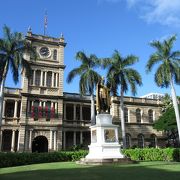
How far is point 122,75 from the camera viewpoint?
32031mm

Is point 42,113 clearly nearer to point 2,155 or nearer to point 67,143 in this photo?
point 67,143

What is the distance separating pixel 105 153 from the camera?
17.0 metres

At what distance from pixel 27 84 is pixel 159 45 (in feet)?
63.8

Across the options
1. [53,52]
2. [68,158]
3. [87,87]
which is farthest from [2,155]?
[53,52]

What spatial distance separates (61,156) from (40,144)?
57.5 ft

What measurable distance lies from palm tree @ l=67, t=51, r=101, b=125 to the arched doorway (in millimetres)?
10926

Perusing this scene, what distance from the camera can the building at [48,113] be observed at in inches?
1395

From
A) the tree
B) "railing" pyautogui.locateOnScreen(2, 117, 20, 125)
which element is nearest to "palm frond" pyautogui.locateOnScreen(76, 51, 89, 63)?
"railing" pyautogui.locateOnScreen(2, 117, 20, 125)

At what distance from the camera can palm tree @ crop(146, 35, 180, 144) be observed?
28.8m

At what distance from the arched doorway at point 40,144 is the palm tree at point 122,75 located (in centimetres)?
1277

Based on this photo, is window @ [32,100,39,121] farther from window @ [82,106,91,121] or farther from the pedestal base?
the pedestal base

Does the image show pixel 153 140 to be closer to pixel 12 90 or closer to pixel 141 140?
pixel 141 140

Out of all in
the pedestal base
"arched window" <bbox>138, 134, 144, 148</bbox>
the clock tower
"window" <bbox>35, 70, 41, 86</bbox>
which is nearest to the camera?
the pedestal base

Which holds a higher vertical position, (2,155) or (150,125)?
(150,125)
